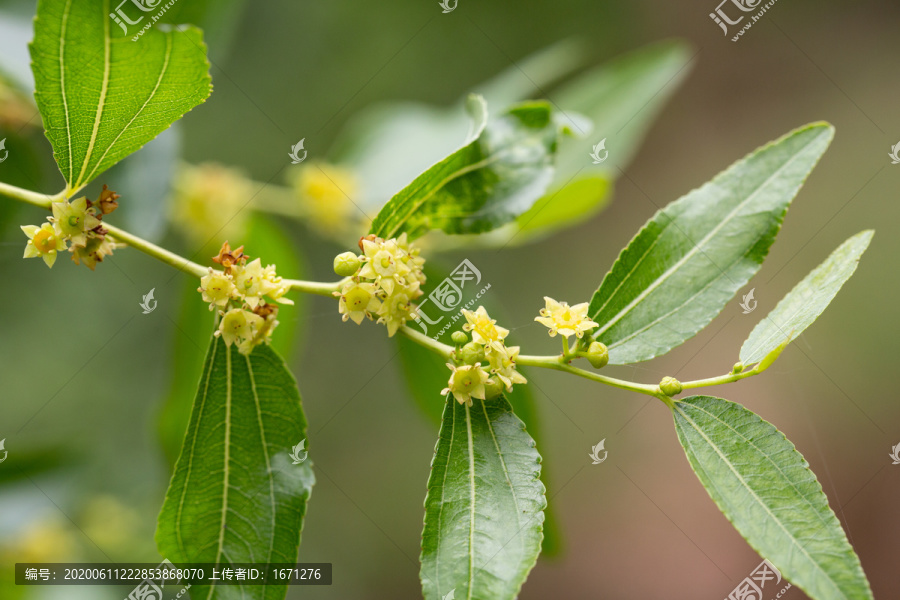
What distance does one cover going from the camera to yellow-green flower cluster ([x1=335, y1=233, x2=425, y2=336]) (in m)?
0.95

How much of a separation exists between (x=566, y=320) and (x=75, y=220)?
0.73 meters

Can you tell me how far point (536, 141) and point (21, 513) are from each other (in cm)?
177

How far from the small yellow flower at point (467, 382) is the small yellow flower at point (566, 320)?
0.38ft

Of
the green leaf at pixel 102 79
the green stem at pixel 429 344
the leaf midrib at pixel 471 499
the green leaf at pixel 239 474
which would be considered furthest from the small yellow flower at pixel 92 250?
the leaf midrib at pixel 471 499

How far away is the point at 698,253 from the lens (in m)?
1.05

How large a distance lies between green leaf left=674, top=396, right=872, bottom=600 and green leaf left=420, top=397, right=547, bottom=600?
24 centimetres

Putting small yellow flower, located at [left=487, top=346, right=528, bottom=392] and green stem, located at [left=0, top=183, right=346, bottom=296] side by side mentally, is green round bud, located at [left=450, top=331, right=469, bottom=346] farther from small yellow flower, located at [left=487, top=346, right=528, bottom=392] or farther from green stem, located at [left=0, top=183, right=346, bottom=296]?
green stem, located at [left=0, top=183, right=346, bottom=296]

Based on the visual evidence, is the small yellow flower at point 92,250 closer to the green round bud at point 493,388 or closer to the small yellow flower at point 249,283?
the small yellow flower at point 249,283

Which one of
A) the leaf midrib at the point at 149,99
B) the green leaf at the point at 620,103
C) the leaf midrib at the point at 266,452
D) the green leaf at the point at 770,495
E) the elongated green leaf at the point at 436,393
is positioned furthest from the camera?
the green leaf at the point at 620,103

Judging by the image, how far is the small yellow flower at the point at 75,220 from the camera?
0.94 m

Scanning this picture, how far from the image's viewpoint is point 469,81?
353cm

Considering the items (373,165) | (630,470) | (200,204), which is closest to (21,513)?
(200,204)

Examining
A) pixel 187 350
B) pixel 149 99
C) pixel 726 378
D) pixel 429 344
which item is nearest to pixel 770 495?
pixel 726 378

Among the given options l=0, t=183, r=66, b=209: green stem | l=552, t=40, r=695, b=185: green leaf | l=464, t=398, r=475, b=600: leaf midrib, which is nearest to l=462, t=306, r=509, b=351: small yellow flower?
l=464, t=398, r=475, b=600: leaf midrib
